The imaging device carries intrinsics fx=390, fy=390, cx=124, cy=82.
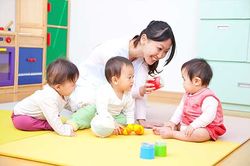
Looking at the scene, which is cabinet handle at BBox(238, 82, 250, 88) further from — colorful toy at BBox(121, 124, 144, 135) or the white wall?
colorful toy at BBox(121, 124, 144, 135)

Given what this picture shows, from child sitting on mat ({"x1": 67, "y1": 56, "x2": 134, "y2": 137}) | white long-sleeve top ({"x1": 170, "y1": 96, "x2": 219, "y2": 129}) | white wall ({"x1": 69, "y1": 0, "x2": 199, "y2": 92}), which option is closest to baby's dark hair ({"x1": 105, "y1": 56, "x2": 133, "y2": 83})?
child sitting on mat ({"x1": 67, "y1": 56, "x2": 134, "y2": 137})

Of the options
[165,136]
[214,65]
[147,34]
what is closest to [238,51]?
[214,65]

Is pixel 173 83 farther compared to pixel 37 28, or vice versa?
pixel 37 28

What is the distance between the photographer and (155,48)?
1602mm

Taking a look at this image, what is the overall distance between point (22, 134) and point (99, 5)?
7.07 feet

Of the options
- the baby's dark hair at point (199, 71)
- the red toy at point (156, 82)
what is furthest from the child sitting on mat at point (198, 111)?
the red toy at point (156, 82)

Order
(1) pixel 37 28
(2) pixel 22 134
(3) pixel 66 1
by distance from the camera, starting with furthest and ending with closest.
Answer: (3) pixel 66 1, (1) pixel 37 28, (2) pixel 22 134

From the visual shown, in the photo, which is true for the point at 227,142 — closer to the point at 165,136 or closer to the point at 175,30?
the point at 165,136

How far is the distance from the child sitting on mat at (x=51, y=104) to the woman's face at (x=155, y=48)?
0.36m

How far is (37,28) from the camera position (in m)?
3.22

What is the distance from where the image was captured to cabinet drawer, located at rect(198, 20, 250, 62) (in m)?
2.56

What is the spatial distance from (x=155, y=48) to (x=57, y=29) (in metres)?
1.97

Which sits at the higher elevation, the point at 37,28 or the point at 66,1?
the point at 66,1

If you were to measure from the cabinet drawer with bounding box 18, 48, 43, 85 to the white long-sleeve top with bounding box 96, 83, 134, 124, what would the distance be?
1575 mm
